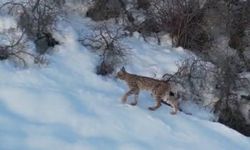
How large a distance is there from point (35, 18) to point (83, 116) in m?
3.73

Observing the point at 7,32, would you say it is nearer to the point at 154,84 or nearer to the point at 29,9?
the point at 29,9

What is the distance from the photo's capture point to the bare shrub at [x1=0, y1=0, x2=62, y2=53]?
1582 centimetres

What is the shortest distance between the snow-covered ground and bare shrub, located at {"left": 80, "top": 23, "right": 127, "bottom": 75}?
229 millimetres

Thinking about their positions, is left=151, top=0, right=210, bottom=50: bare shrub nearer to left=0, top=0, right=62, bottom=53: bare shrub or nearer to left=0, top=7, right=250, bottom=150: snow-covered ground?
left=0, top=7, right=250, bottom=150: snow-covered ground

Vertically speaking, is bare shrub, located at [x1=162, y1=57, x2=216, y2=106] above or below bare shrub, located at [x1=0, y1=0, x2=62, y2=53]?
below

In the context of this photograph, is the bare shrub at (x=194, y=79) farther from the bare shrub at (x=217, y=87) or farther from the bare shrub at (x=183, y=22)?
the bare shrub at (x=183, y=22)

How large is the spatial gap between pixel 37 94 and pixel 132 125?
6.40 ft

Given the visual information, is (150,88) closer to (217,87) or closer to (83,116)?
(83,116)

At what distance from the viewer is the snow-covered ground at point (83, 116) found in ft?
40.2

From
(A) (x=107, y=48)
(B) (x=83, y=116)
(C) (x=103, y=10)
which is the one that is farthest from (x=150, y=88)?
(C) (x=103, y=10)

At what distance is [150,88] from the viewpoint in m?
13.9

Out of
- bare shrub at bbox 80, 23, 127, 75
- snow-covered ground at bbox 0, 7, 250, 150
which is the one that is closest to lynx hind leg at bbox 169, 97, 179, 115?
snow-covered ground at bbox 0, 7, 250, 150

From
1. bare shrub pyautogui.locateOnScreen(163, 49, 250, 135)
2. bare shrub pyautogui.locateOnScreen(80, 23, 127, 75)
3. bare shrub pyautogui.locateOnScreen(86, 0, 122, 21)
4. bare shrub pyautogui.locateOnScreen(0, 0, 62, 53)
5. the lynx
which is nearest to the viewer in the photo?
the lynx

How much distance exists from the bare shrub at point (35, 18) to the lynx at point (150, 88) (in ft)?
8.71
